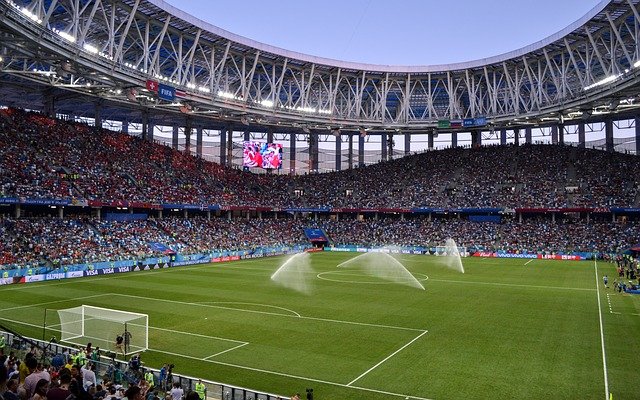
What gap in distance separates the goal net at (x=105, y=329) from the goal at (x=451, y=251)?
58776mm

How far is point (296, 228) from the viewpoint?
90.8 m

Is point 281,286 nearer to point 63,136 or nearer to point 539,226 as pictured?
point 63,136

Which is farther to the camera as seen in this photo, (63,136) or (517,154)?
(517,154)

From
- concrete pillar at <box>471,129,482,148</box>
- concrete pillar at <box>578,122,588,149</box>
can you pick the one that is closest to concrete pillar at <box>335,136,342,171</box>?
concrete pillar at <box>471,129,482,148</box>

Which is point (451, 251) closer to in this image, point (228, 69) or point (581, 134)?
point (581, 134)

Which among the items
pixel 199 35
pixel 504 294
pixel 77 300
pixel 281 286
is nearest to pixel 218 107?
pixel 199 35

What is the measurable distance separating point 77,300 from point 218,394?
2353cm

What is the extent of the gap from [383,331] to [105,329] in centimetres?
1446

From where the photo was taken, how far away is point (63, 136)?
67688 millimetres

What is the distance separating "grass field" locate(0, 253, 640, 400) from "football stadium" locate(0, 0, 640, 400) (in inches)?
7.8

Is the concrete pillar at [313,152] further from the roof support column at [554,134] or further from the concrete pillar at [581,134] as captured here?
the concrete pillar at [581,134]

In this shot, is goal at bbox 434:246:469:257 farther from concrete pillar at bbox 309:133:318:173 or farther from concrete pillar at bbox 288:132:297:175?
concrete pillar at bbox 288:132:297:175

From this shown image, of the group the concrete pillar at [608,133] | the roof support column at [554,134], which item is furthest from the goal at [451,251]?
the roof support column at [554,134]

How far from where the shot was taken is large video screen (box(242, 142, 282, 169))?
292 ft
